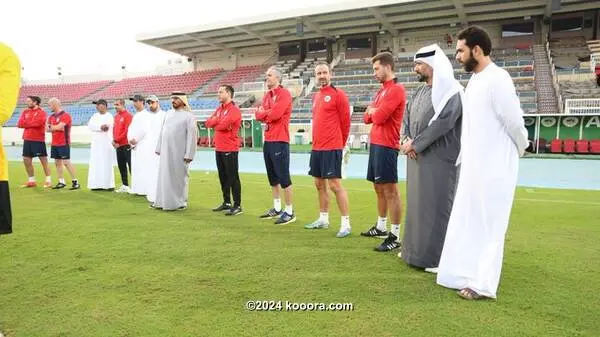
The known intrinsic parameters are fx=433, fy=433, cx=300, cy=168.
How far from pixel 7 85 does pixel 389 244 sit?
349 centimetres

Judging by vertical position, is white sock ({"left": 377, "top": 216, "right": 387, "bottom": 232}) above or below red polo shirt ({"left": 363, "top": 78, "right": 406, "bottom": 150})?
below

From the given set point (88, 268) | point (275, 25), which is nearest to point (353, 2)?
point (275, 25)

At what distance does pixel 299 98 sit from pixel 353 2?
24.2ft

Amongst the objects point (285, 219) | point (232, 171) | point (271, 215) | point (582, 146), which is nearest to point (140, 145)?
point (232, 171)

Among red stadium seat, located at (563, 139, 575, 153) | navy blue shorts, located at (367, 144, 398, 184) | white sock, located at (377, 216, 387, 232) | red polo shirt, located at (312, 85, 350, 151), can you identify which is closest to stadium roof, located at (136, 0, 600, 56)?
red stadium seat, located at (563, 139, 575, 153)

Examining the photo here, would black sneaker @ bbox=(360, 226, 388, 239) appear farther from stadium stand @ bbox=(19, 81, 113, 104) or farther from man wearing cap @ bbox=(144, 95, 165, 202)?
stadium stand @ bbox=(19, 81, 113, 104)

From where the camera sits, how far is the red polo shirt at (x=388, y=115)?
4.43 metres

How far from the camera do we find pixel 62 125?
29.9 feet

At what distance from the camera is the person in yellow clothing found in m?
2.49

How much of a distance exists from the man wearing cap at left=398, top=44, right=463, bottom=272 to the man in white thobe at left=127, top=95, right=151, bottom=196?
5.94m

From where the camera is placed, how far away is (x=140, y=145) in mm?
8625

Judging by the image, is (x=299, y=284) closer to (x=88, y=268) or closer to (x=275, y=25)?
(x=88, y=268)

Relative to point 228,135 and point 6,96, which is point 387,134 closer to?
point 228,135

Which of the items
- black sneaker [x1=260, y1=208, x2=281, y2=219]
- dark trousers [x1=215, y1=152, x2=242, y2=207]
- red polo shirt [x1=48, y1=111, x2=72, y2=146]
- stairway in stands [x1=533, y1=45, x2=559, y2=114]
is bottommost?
black sneaker [x1=260, y1=208, x2=281, y2=219]
